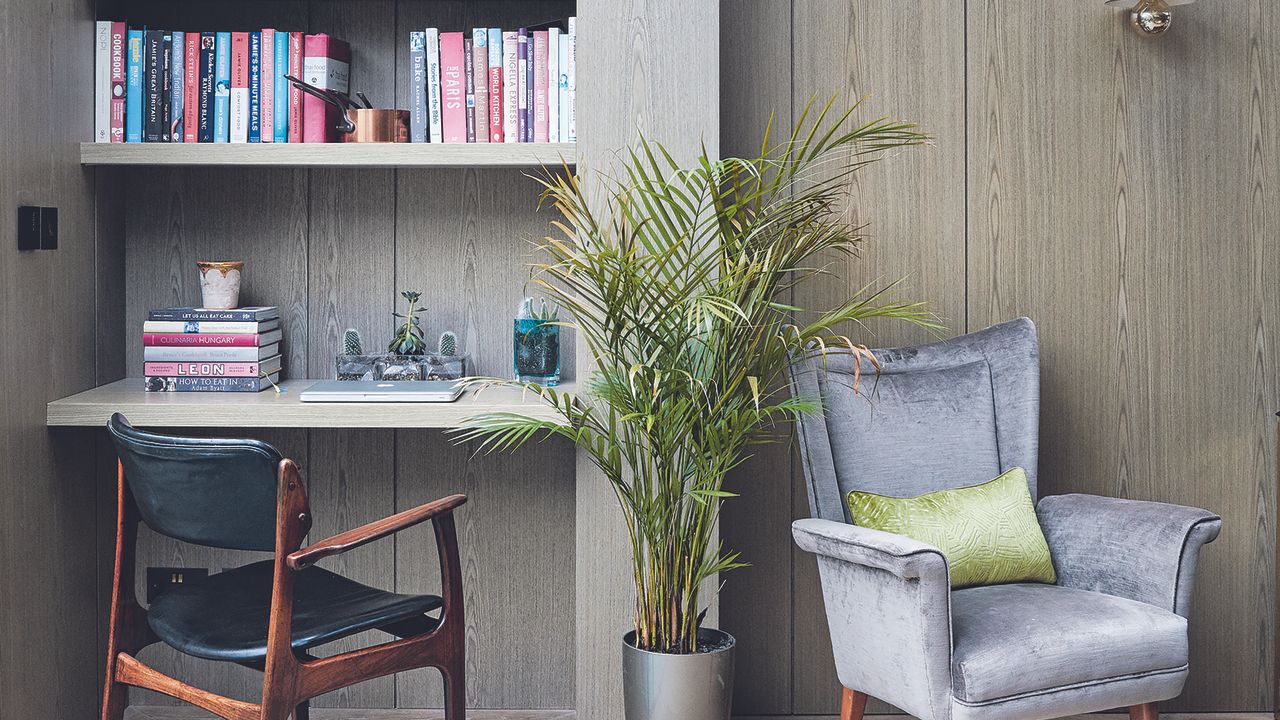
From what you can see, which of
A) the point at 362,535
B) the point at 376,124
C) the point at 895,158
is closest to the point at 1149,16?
the point at 895,158

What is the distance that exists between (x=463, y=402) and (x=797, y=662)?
1.12 m

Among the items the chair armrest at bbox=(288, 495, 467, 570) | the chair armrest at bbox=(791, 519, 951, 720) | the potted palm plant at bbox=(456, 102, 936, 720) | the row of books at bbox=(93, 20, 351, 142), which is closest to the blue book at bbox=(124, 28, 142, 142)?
the row of books at bbox=(93, 20, 351, 142)

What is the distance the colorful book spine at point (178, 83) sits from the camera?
2.55 metres

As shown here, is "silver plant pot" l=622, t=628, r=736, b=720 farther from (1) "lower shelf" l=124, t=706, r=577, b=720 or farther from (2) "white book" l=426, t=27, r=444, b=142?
(2) "white book" l=426, t=27, r=444, b=142

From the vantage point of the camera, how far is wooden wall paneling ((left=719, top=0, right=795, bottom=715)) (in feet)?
9.07

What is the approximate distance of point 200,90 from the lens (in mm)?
2557

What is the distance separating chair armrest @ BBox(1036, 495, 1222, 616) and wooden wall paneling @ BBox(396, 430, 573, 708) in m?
1.19

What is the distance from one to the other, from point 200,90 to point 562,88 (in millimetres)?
849

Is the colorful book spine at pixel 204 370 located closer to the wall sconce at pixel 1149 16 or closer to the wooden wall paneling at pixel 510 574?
the wooden wall paneling at pixel 510 574

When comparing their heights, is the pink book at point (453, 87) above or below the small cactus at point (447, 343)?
above

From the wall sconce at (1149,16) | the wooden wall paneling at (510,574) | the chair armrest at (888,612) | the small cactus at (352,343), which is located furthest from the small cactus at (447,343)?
the wall sconce at (1149,16)

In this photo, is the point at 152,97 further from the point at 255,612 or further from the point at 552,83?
the point at 255,612

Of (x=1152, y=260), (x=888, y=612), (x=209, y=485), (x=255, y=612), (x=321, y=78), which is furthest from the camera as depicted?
(x=1152, y=260)

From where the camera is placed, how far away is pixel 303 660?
1.86m
